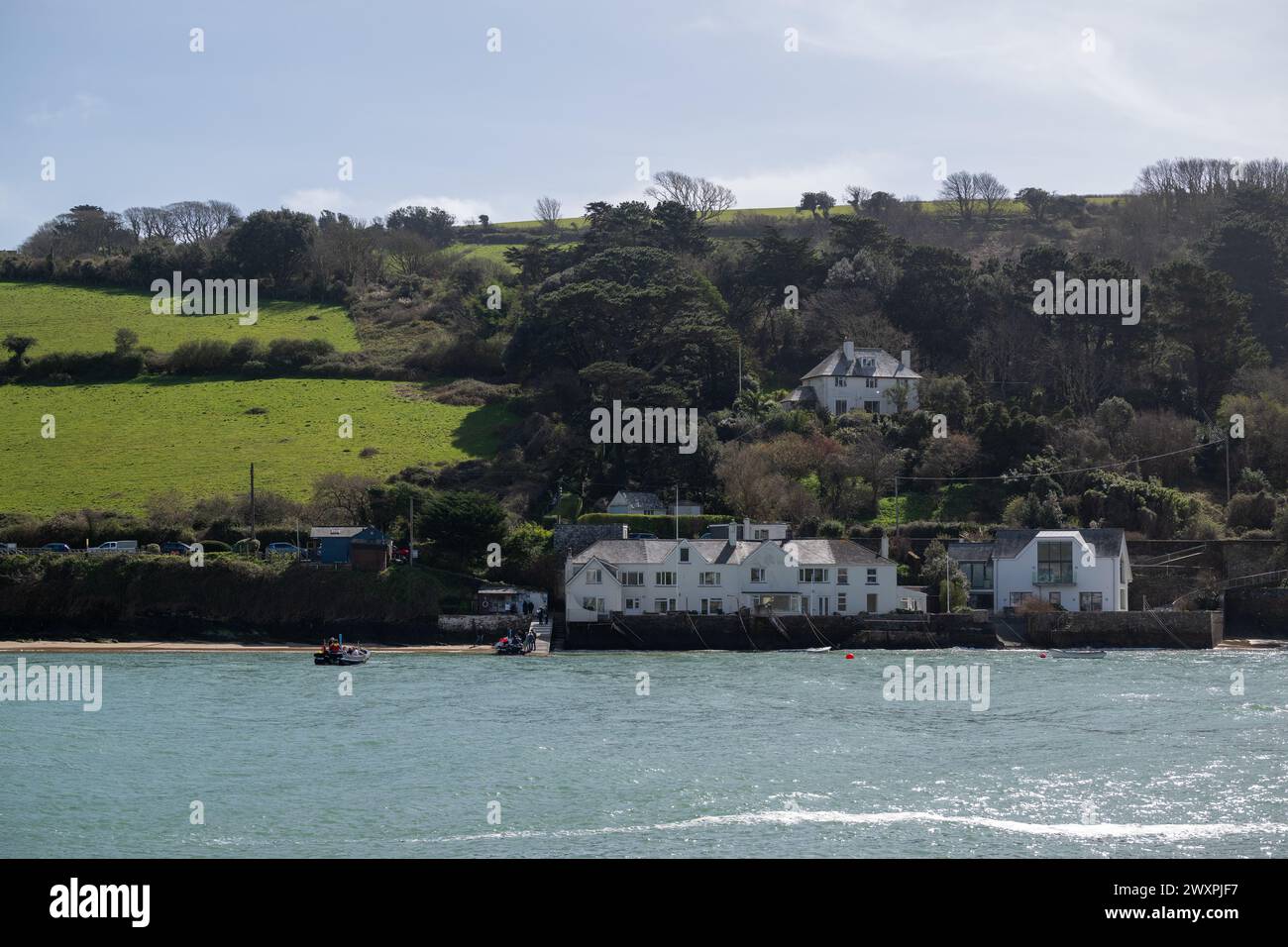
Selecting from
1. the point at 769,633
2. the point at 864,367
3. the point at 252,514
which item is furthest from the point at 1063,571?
the point at 252,514

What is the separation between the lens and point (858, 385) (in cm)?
8194

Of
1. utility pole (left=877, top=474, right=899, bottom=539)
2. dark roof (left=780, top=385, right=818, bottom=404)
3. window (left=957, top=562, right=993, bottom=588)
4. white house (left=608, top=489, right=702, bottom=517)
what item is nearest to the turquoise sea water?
window (left=957, top=562, right=993, bottom=588)

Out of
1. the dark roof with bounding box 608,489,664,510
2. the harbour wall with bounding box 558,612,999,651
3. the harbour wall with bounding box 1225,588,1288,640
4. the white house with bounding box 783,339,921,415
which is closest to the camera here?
the harbour wall with bounding box 558,612,999,651

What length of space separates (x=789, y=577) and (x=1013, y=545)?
11.0m

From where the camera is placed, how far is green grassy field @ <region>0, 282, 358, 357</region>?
96.3 metres

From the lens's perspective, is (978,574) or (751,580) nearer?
(751,580)

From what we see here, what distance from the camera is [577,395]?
81.8 m

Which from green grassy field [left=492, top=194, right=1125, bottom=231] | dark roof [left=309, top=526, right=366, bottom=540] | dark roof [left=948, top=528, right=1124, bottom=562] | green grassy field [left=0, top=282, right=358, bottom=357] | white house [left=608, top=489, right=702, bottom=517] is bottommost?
dark roof [left=948, top=528, right=1124, bottom=562]

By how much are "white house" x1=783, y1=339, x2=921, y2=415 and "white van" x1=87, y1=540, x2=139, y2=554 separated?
3744cm

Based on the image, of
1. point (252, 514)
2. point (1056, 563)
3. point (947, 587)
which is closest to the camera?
point (947, 587)

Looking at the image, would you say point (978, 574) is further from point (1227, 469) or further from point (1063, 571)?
point (1227, 469)

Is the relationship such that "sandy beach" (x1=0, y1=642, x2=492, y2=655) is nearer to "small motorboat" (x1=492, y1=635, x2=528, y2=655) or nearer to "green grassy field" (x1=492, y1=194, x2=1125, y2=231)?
"small motorboat" (x1=492, y1=635, x2=528, y2=655)
